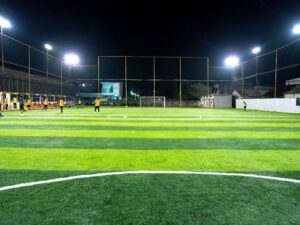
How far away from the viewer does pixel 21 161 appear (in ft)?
21.5

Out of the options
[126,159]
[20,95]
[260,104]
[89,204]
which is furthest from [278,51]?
[89,204]

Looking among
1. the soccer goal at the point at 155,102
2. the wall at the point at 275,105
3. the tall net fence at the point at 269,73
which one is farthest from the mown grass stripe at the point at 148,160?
the soccer goal at the point at 155,102

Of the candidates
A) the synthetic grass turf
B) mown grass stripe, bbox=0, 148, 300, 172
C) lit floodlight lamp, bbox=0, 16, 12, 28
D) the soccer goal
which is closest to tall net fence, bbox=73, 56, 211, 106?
the soccer goal

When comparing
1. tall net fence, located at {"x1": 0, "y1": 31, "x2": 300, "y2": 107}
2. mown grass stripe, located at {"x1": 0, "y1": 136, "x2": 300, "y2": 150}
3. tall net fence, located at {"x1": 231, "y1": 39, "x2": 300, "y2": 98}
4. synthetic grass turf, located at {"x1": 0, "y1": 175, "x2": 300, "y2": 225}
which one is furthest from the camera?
tall net fence, located at {"x1": 0, "y1": 31, "x2": 300, "y2": 107}

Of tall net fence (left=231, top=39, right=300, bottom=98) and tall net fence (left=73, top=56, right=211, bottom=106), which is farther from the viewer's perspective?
tall net fence (left=73, top=56, right=211, bottom=106)

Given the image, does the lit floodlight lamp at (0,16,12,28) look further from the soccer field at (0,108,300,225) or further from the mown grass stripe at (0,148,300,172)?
the mown grass stripe at (0,148,300,172)

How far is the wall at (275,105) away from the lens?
29880 millimetres

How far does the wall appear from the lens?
98.0ft

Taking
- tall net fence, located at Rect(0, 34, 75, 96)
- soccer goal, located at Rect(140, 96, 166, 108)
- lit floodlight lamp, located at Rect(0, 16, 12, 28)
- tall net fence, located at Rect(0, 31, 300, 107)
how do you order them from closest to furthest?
lit floodlight lamp, located at Rect(0, 16, 12, 28) < tall net fence, located at Rect(0, 34, 75, 96) < tall net fence, located at Rect(0, 31, 300, 107) < soccer goal, located at Rect(140, 96, 166, 108)

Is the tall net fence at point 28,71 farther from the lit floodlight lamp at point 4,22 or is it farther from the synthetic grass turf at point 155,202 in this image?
the synthetic grass turf at point 155,202

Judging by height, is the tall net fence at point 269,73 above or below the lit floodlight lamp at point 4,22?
below

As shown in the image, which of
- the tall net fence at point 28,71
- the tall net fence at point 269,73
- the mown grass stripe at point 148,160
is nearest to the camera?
the mown grass stripe at point 148,160

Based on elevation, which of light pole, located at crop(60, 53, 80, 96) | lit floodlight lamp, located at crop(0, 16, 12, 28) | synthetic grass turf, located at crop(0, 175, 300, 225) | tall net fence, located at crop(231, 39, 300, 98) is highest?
lit floodlight lamp, located at crop(0, 16, 12, 28)

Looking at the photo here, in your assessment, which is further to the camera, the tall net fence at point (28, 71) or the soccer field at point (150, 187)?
the tall net fence at point (28, 71)
